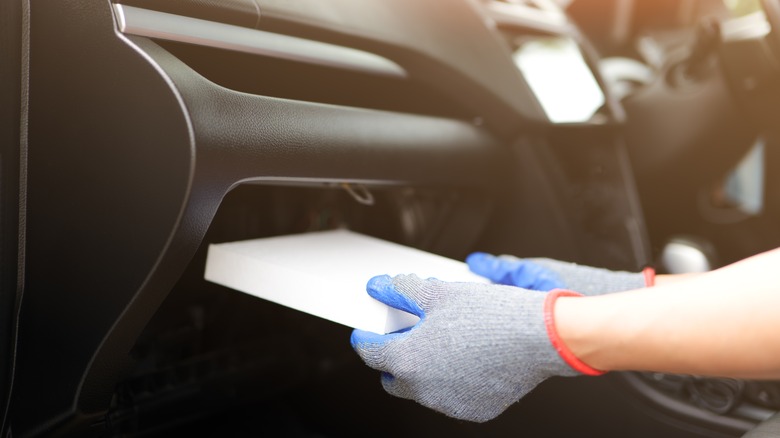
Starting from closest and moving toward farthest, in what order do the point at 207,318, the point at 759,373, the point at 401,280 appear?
the point at 759,373 < the point at 401,280 < the point at 207,318

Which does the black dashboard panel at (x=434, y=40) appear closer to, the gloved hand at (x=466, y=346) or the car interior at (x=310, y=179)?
the car interior at (x=310, y=179)

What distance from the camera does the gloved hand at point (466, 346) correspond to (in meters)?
0.55

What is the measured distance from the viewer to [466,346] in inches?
22.1

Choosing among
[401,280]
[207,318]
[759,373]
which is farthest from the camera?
[207,318]

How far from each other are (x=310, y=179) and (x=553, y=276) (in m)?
0.33

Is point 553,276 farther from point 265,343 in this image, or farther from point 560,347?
point 265,343

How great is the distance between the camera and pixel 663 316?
51 centimetres

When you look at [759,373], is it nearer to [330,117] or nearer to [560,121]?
[330,117]

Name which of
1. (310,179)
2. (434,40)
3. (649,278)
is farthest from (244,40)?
(649,278)

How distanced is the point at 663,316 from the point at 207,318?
61 centimetres

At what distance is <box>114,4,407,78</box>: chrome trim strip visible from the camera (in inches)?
22.6

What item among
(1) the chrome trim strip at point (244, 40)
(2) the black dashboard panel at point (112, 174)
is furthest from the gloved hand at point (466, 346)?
(1) the chrome trim strip at point (244, 40)

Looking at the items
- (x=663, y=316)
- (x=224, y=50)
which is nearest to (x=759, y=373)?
(x=663, y=316)

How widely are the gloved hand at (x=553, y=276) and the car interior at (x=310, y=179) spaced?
0.39 feet
